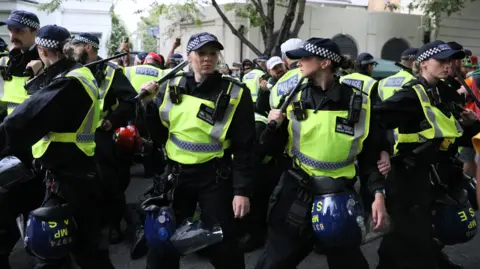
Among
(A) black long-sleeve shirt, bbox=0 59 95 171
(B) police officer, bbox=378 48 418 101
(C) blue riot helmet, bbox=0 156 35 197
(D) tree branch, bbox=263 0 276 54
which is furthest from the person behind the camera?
(D) tree branch, bbox=263 0 276 54

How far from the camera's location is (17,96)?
443cm

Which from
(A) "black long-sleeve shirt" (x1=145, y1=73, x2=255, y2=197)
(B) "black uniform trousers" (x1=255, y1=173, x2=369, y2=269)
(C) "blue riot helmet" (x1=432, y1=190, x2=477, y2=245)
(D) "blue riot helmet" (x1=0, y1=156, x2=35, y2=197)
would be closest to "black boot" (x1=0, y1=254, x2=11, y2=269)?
(D) "blue riot helmet" (x1=0, y1=156, x2=35, y2=197)

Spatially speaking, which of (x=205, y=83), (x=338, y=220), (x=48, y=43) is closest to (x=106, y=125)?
(x=48, y=43)

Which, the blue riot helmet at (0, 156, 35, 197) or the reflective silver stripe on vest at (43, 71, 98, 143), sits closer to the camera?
the reflective silver stripe on vest at (43, 71, 98, 143)

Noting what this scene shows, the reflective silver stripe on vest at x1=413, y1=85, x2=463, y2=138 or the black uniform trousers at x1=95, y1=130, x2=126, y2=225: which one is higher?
the reflective silver stripe on vest at x1=413, y1=85, x2=463, y2=138

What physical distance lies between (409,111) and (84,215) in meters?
2.42

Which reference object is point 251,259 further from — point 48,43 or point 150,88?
point 48,43

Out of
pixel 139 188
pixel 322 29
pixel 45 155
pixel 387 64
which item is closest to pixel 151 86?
pixel 45 155

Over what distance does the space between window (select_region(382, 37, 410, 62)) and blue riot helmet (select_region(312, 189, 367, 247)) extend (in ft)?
65.9

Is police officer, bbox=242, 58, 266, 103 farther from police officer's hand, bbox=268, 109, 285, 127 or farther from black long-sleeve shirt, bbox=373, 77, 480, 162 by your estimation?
police officer's hand, bbox=268, 109, 285, 127

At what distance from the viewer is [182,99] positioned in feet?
11.7

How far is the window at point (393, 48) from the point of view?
73.4 ft

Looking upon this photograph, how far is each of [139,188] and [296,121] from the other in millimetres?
5175

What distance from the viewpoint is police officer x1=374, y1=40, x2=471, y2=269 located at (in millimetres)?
3895
